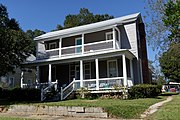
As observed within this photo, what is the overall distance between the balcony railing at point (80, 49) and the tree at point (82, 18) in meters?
27.5

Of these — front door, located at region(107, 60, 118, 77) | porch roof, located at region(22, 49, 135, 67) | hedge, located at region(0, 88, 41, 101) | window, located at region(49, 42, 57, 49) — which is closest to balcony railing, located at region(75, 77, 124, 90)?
A: porch roof, located at region(22, 49, 135, 67)

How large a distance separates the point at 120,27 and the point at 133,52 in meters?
2.92

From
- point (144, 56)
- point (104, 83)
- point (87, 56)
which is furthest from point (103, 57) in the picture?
point (144, 56)

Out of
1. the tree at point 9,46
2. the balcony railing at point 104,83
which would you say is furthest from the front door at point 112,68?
the tree at point 9,46

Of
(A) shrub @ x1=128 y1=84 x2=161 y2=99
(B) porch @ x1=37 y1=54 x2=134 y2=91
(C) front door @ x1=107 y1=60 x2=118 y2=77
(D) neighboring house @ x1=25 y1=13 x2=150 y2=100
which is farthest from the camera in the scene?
(C) front door @ x1=107 y1=60 x2=118 y2=77

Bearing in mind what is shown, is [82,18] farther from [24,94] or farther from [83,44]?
[24,94]

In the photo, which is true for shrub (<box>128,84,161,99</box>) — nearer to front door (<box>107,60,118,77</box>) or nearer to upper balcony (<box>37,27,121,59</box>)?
front door (<box>107,60,118,77</box>)

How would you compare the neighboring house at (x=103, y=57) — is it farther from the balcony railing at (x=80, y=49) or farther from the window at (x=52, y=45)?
the window at (x=52, y=45)

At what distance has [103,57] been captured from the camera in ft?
55.9

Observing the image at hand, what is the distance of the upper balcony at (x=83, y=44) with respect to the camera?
18080 mm

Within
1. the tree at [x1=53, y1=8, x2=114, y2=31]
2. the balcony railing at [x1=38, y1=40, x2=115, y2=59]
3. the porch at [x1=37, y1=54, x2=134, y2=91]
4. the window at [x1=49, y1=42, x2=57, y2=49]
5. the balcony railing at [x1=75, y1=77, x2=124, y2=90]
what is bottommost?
the balcony railing at [x1=75, y1=77, x2=124, y2=90]

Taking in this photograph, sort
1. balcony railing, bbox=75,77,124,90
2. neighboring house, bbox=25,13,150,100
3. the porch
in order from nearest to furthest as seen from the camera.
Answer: balcony railing, bbox=75,77,124,90 → the porch → neighboring house, bbox=25,13,150,100

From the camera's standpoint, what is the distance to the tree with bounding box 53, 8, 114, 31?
48.1 m

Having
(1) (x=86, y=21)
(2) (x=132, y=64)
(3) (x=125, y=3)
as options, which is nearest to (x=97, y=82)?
(2) (x=132, y=64)
